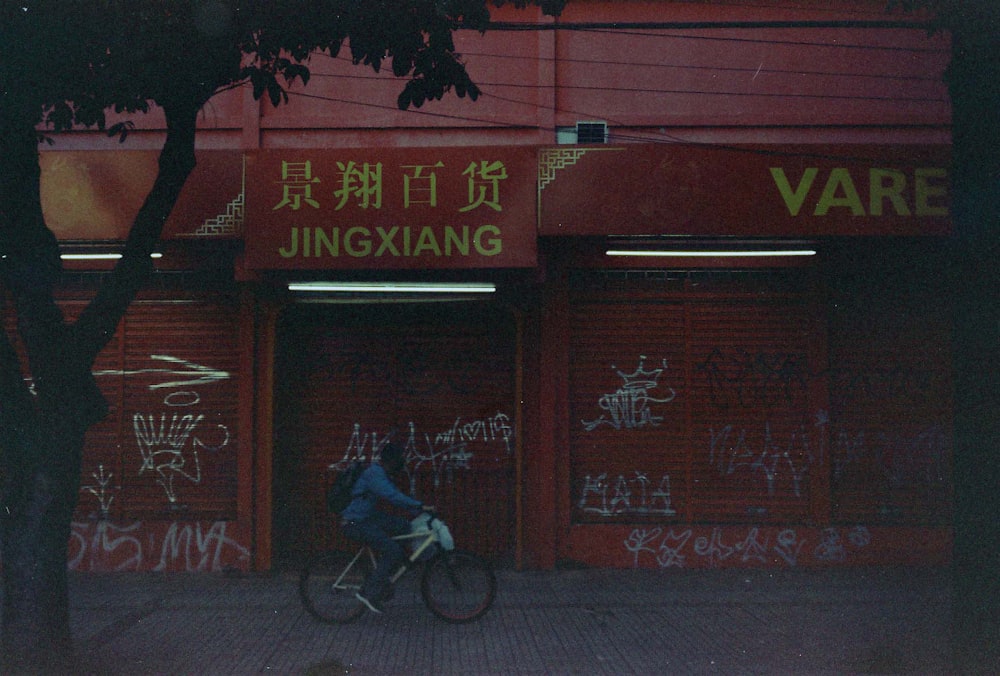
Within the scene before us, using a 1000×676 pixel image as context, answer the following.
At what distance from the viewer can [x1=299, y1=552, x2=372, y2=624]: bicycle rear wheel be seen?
23.5 feet

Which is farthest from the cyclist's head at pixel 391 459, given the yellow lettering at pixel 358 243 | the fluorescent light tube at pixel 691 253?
the fluorescent light tube at pixel 691 253

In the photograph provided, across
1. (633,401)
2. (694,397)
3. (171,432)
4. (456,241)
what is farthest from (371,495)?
(694,397)

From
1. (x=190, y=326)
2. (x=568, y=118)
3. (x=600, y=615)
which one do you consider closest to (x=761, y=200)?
(x=568, y=118)

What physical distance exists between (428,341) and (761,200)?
12.6 ft

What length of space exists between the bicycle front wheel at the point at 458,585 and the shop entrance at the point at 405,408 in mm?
2157

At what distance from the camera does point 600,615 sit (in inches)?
299

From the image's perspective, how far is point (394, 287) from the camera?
30.0ft

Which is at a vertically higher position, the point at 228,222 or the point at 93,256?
the point at 228,222

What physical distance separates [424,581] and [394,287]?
10.8 ft

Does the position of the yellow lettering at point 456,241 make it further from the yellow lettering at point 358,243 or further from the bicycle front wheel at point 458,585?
the bicycle front wheel at point 458,585

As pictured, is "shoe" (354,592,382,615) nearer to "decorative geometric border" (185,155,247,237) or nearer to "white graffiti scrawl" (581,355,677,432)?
"white graffiti scrawl" (581,355,677,432)

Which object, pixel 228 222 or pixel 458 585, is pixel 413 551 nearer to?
pixel 458 585

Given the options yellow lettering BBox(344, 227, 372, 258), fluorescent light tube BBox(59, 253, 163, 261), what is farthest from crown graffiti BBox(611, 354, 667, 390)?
fluorescent light tube BBox(59, 253, 163, 261)

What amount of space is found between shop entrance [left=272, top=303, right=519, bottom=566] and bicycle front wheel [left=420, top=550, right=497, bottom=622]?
2157 mm
